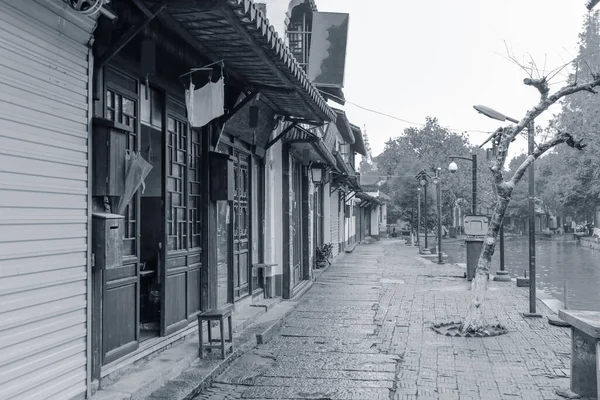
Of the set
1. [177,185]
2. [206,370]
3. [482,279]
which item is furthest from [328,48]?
[206,370]

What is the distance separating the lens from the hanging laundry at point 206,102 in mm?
7184

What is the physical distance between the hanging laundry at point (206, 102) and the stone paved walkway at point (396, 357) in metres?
3.01

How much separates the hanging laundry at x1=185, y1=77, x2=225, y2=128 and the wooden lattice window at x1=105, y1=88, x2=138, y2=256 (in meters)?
0.92

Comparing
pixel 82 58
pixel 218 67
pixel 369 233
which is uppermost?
pixel 218 67

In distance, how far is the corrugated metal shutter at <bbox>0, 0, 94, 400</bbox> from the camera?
4.20 metres

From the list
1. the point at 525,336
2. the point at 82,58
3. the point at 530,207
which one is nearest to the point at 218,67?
the point at 82,58

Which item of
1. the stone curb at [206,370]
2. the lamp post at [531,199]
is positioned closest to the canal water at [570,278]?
the lamp post at [531,199]

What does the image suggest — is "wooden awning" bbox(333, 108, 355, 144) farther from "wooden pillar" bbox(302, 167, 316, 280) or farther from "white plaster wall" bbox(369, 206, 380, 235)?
"white plaster wall" bbox(369, 206, 380, 235)

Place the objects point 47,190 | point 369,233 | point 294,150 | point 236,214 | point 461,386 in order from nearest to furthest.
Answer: point 47,190, point 461,386, point 236,214, point 294,150, point 369,233

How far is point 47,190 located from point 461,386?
4690 millimetres

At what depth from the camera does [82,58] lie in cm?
518

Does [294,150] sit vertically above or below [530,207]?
above

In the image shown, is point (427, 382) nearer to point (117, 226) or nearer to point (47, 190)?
point (117, 226)

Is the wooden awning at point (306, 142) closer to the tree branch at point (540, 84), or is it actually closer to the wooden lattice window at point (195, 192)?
the wooden lattice window at point (195, 192)
